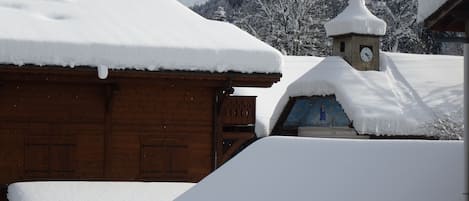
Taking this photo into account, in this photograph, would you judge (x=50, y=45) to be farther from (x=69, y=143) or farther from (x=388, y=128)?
(x=388, y=128)

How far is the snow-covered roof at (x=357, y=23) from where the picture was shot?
3033cm

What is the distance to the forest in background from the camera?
3994 centimetres

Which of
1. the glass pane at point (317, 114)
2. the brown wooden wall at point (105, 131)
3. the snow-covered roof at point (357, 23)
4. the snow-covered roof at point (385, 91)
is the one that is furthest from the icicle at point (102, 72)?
the snow-covered roof at point (357, 23)

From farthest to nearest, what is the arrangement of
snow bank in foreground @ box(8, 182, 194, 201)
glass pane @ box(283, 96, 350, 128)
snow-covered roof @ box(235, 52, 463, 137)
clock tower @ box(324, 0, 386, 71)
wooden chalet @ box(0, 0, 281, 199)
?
clock tower @ box(324, 0, 386, 71), glass pane @ box(283, 96, 350, 128), snow-covered roof @ box(235, 52, 463, 137), wooden chalet @ box(0, 0, 281, 199), snow bank in foreground @ box(8, 182, 194, 201)

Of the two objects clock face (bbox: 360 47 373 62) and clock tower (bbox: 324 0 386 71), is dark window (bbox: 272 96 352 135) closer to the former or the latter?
clock tower (bbox: 324 0 386 71)

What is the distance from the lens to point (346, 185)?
5.45 meters

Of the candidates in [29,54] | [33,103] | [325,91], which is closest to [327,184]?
[29,54]

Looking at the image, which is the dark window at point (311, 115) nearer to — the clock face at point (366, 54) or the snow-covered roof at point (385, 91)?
the snow-covered roof at point (385, 91)

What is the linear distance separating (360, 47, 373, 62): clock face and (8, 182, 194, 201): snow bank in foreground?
19.1m

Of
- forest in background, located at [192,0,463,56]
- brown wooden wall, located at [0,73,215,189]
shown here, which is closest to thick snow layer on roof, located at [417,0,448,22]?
brown wooden wall, located at [0,73,215,189]

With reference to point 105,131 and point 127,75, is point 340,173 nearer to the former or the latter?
point 127,75

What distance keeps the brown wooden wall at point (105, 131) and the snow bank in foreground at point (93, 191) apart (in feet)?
2.58

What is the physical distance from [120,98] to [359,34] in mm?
18639

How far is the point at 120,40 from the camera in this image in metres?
12.6
